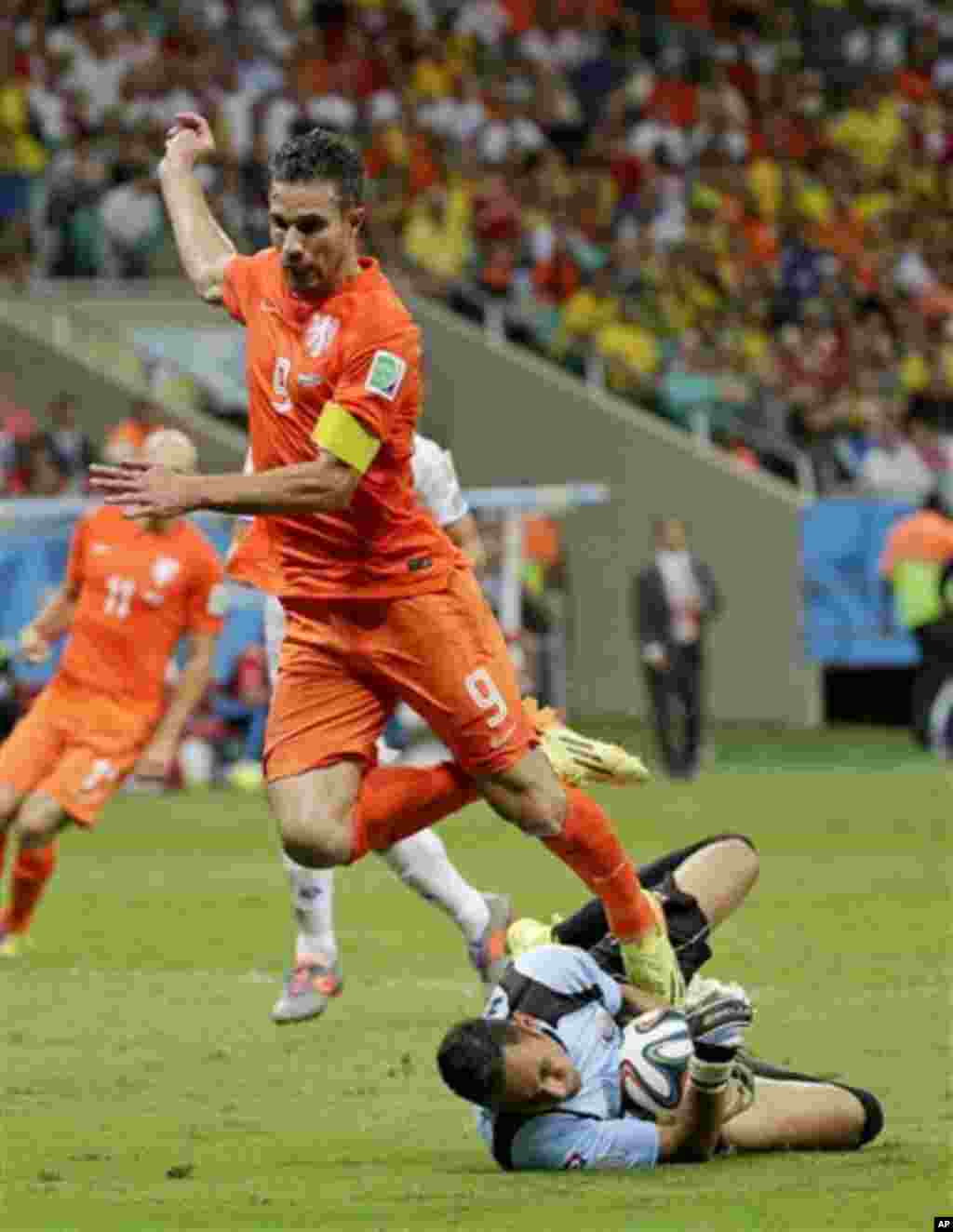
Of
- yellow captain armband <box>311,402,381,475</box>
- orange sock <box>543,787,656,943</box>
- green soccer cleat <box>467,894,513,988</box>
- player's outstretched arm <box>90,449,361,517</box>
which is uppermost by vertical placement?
yellow captain armband <box>311,402,381,475</box>

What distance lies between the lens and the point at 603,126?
33938 mm

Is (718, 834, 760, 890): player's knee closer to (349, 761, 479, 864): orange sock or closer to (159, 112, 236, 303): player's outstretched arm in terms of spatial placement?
(349, 761, 479, 864): orange sock

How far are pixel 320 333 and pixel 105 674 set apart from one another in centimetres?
498

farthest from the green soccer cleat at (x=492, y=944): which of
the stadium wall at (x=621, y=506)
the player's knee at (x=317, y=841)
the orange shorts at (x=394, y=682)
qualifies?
the stadium wall at (x=621, y=506)

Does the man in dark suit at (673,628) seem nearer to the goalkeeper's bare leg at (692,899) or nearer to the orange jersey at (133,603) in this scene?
the orange jersey at (133,603)

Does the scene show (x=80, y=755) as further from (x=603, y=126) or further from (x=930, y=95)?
(x=930, y=95)

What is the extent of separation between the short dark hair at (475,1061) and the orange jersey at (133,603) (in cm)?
628

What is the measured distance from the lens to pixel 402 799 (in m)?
10.1

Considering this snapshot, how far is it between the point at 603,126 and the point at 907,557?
8.68 metres

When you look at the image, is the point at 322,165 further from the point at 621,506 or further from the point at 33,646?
the point at 621,506

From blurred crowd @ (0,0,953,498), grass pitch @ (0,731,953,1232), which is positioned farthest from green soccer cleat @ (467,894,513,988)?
blurred crowd @ (0,0,953,498)

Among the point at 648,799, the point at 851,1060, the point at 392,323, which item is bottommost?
the point at 648,799

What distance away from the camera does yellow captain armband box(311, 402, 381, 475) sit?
30.8 ft

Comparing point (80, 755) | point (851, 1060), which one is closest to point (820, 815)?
point (80, 755)
